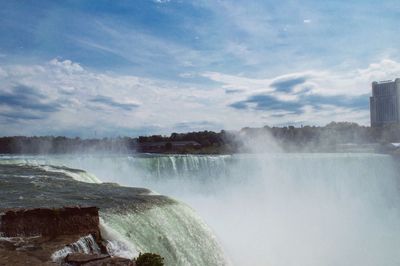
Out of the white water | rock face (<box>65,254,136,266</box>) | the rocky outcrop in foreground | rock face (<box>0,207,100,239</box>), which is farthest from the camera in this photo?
rock face (<box>0,207,100,239</box>)

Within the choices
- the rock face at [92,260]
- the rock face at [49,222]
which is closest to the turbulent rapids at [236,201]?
the rock face at [49,222]

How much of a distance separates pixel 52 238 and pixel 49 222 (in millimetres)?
352

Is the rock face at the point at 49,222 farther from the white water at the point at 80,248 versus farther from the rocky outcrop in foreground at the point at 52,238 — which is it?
the white water at the point at 80,248

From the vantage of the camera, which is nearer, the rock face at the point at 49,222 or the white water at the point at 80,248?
the white water at the point at 80,248

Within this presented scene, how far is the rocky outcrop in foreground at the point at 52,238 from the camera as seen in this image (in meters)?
5.64

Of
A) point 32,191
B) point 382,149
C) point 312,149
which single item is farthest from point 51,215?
point 312,149

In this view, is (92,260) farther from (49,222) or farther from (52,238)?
(49,222)

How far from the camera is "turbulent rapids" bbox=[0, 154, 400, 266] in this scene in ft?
32.6

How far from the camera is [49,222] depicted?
6953 millimetres

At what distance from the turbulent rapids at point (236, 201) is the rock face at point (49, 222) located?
0.55m

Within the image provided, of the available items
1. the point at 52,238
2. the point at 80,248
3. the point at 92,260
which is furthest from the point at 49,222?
the point at 92,260

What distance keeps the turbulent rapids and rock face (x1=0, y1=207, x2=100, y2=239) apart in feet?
1.80

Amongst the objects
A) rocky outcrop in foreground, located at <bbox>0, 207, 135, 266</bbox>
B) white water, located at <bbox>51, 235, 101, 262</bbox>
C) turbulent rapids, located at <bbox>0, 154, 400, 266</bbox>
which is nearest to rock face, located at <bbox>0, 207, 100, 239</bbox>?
rocky outcrop in foreground, located at <bbox>0, 207, 135, 266</bbox>

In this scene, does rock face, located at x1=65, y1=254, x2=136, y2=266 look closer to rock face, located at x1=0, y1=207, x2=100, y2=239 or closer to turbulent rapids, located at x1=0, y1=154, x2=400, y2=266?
rock face, located at x1=0, y1=207, x2=100, y2=239
